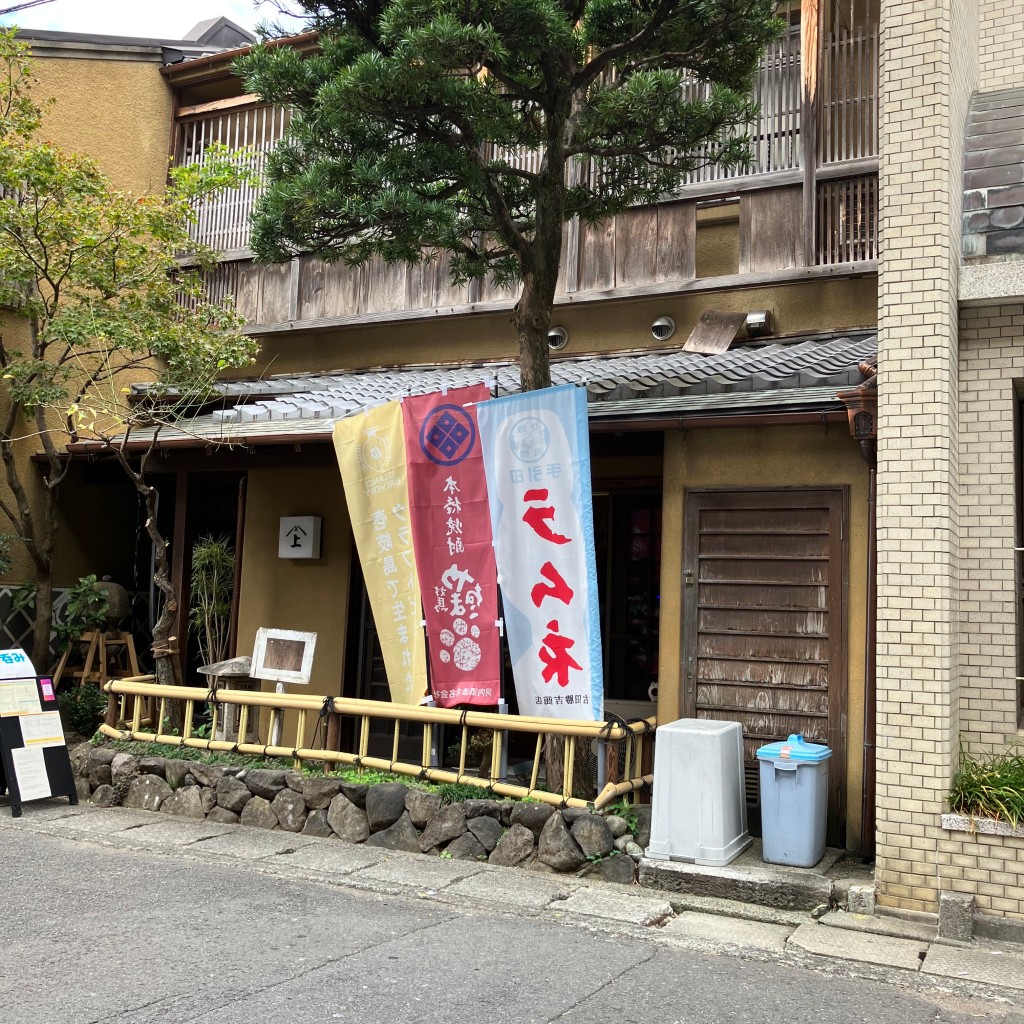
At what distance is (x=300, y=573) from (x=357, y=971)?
6.54 metres

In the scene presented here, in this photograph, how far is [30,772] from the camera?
909cm

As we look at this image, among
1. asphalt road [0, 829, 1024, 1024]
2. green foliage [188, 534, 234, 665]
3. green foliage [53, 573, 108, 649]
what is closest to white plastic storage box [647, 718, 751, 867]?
asphalt road [0, 829, 1024, 1024]

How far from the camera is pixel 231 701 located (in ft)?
30.1

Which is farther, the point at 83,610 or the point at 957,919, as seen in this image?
the point at 83,610

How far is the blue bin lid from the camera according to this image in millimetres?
7086

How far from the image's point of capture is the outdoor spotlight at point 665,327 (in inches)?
448

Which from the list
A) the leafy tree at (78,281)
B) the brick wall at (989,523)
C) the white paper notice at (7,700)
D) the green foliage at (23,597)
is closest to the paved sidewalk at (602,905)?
the white paper notice at (7,700)

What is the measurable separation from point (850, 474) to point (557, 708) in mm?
2898

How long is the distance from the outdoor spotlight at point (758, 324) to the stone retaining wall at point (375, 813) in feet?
17.8

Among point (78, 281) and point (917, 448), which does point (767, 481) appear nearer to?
point (917, 448)

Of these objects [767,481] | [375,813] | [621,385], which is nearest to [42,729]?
[375,813]

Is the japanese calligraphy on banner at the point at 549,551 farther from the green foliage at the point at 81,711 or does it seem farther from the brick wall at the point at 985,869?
the green foliage at the point at 81,711

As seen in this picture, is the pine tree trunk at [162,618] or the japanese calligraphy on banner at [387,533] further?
the pine tree trunk at [162,618]

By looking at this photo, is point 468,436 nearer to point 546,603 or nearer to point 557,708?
point 546,603
